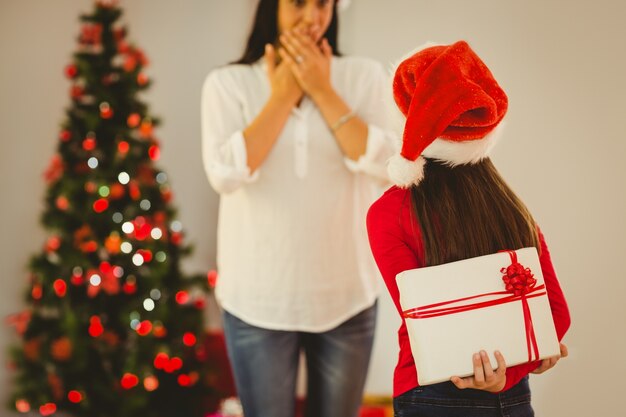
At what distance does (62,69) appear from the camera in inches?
106

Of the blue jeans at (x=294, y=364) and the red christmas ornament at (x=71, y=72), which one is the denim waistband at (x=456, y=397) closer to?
the blue jeans at (x=294, y=364)

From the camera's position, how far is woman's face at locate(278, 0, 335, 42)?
55.0 inches

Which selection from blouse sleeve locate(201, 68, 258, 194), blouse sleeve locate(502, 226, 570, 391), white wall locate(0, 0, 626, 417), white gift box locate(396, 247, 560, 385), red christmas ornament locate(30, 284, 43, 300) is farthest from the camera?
red christmas ornament locate(30, 284, 43, 300)

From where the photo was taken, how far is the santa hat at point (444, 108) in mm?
948

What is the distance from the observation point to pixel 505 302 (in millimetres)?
947

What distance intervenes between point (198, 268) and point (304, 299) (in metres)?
1.58

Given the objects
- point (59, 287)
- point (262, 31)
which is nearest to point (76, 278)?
point (59, 287)

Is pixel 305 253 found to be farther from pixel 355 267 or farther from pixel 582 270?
pixel 582 270

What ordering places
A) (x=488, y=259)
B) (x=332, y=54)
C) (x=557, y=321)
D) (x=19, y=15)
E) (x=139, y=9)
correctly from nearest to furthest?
1. (x=488, y=259)
2. (x=557, y=321)
3. (x=332, y=54)
4. (x=19, y=15)
5. (x=139, y=9)

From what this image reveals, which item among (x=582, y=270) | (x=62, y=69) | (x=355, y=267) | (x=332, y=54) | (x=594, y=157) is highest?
(x=62, y=69)

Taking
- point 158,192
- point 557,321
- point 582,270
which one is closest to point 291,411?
point 557,321

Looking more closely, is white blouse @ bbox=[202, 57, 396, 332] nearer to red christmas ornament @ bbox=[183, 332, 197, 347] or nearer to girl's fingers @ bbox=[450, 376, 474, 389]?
girl's fingers @ bbox=[450, 376, 474, 389]

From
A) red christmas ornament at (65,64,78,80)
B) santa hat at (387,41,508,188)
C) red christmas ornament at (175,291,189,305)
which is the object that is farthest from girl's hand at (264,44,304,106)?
red christmas ornament at (175,291,189,305)

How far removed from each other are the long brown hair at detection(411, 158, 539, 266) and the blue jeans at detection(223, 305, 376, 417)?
493mm
